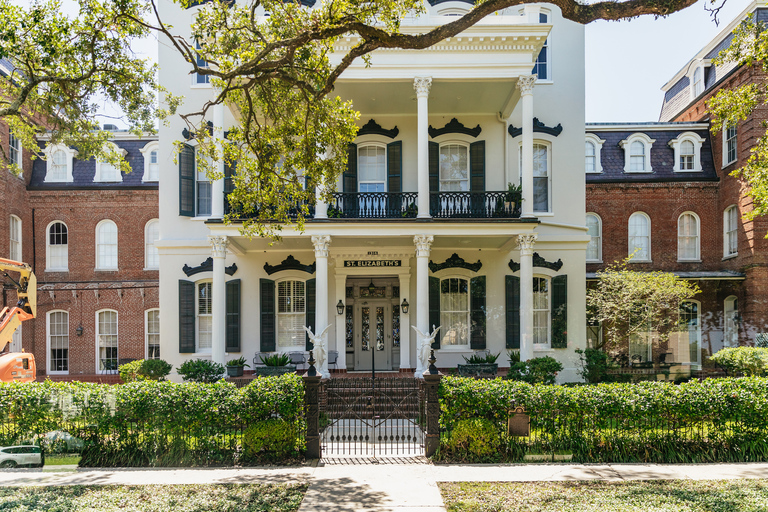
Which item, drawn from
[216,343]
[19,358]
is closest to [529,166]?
[216,343]

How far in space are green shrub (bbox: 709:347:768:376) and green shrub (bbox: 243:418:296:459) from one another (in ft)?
42.5

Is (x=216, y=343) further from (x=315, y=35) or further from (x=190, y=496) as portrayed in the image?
(x=315, y=35)

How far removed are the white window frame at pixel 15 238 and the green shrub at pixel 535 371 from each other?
18.7 m

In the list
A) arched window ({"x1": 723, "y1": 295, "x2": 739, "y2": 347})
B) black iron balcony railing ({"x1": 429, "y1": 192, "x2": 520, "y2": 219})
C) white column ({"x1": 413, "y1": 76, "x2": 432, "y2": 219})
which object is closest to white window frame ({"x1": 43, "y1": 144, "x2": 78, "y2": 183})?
white column ({"x1": 413, "y1": 76, "x2": 432, "y2": 219})

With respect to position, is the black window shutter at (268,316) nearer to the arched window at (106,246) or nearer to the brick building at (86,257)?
the brick building at (86,257)

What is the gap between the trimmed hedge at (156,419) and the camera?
8875 millimetres

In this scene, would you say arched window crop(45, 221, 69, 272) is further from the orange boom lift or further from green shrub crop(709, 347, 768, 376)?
green shrub crop(709, 347, 768, 376)

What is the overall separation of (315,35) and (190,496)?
24.6ft

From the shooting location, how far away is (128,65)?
10852mm

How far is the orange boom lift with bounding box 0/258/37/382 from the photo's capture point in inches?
507

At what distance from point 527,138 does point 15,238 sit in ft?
63.0

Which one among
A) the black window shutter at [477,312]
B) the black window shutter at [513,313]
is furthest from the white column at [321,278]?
the black window shutter at [513,313]

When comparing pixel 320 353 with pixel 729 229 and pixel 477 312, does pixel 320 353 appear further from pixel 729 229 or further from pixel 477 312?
pixel 729 229

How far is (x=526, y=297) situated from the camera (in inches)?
568
